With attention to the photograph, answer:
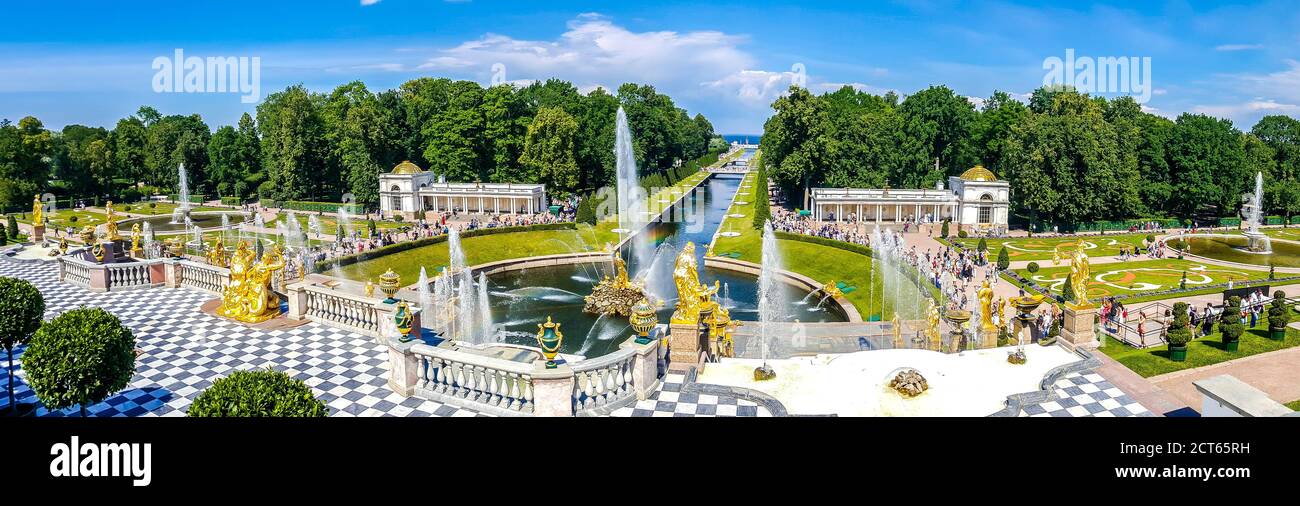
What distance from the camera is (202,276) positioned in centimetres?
2609

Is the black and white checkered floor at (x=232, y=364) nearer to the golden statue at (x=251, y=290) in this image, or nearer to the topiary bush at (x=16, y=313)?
the golden statue at (x=251, y=290)

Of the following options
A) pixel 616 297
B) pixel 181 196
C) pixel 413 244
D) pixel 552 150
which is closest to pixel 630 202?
pixel 552 150

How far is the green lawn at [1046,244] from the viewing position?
5409cm

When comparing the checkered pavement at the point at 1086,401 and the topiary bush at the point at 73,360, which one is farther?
the checkered pavement at the point at 1086,401

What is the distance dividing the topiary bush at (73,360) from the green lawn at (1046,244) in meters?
51.6

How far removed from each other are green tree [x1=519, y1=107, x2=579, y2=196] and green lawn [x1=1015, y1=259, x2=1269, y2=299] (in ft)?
148

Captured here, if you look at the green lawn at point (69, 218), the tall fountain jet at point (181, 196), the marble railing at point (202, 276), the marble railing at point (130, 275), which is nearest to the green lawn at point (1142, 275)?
the marble railing at point (202, 276)

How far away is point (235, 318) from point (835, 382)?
16754 millimetres

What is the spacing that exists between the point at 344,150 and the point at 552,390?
76.4 metres
